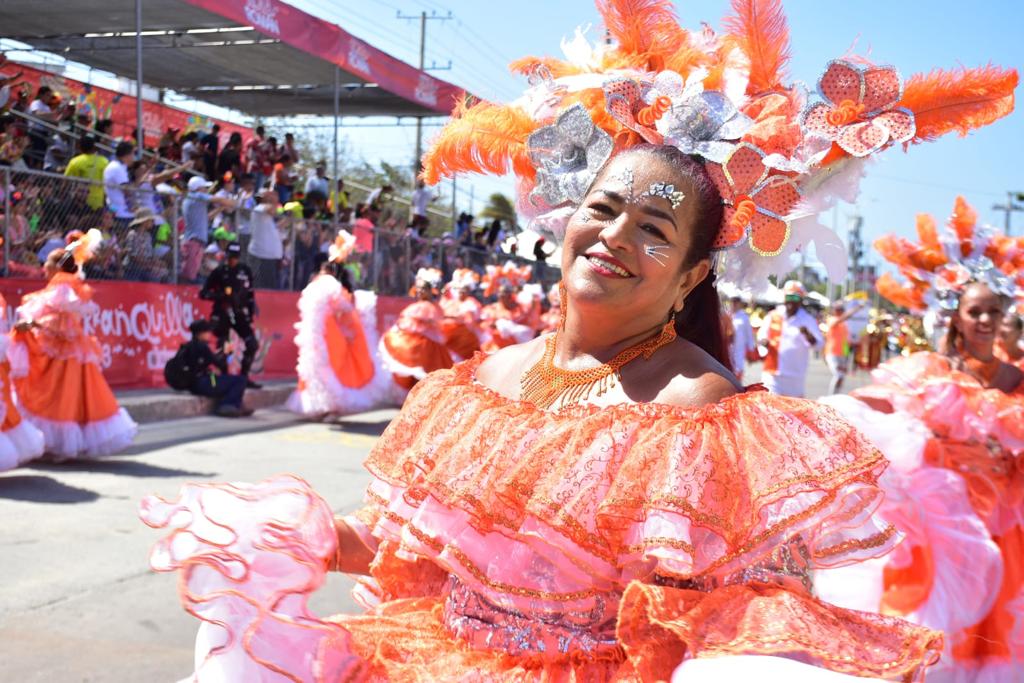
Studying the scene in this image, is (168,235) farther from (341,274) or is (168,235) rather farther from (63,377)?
(63,377)

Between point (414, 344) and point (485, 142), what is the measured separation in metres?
11.0

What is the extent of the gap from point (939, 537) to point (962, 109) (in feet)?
9.41

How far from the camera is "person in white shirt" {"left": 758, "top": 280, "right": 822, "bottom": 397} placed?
13.3 metres

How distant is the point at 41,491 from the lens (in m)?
7.60

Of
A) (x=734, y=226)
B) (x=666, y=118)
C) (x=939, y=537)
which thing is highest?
(x=666, y=118)

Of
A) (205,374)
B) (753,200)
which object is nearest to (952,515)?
(753,200)

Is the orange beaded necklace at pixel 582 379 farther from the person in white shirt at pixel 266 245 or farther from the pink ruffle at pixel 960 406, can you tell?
the person in white shirt at pixel 266 245

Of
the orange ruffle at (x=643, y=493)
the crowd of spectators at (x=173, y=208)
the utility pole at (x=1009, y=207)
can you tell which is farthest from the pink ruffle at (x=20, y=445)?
the utility pole at (x=1009, y=207)

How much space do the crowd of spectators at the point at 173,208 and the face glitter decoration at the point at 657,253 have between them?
590 centimetres

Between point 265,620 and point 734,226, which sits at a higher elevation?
point 734,226

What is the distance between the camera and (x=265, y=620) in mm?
1920

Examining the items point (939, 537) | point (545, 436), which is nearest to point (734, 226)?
point (545, 436)

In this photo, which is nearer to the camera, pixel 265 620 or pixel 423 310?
pixel 265 620

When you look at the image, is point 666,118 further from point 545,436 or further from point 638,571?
point 638,571
